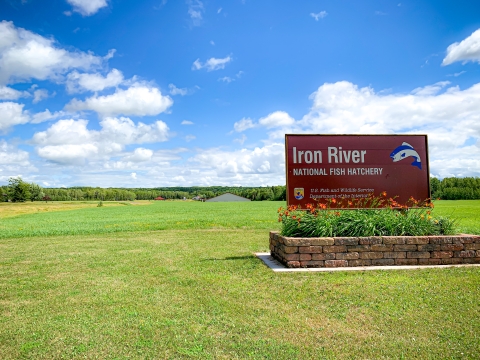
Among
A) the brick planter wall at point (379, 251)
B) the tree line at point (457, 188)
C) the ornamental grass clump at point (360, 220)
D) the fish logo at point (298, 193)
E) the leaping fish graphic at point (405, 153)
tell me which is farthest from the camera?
the tree line at point (457, 188)

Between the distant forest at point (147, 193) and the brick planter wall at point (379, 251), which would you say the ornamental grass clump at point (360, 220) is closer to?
the brick planter wall at point (379, 251)

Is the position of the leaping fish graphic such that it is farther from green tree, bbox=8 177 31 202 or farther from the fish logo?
green tree, bbox=8 177 31 202

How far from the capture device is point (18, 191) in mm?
113875

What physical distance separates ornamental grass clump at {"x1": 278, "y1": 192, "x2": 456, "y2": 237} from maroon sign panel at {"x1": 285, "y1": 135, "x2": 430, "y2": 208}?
0.30 meters

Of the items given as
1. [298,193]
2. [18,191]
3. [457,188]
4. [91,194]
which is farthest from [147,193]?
[298,193]

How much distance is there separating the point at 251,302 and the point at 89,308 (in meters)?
2.53

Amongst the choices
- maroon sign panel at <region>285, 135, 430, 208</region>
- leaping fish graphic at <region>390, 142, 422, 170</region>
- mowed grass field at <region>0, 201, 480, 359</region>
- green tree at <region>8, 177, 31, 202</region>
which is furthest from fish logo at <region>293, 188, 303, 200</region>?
green tree at <region>8, 177, 31, 202</region>

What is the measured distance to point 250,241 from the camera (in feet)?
45.1

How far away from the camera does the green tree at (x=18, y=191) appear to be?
113750 mm

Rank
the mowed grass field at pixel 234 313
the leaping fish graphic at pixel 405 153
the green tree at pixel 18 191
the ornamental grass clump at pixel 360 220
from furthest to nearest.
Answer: the green tree at pixel 18 191 → the leaping fish graphic at pixel 405 153 → the ornamental grass clump at pixel 360 220 → the mowed grass field at pixel 234 313

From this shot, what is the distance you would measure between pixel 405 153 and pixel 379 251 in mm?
3563

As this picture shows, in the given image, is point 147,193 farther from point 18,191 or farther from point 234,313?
point 234,313

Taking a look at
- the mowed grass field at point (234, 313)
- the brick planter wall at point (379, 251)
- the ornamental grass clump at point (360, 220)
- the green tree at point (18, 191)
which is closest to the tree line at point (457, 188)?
the ornamental grass clump at point (360, 220)

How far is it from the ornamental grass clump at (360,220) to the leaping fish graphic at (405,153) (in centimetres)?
120
